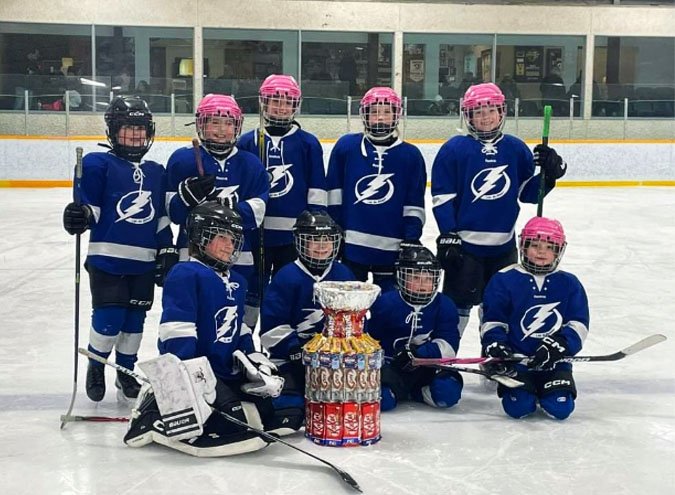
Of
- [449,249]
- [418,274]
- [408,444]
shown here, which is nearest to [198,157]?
[418,274]

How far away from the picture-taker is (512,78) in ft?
42.6

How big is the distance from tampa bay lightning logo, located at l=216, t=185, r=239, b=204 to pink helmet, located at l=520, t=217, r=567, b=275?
950mm

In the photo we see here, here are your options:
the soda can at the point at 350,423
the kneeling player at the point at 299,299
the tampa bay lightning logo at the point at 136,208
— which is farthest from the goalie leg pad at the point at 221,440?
the tampa bay lightning logo at the point at 136,208

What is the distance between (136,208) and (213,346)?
63 cm

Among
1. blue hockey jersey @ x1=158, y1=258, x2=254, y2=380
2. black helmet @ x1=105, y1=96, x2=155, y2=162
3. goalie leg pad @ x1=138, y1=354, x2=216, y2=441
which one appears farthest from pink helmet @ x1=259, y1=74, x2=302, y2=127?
goalie leg pad @ x1=138, y1=354, x2=216, y2=441

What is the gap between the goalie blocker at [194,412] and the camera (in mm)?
2484

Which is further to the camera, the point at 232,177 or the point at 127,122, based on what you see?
the point at 232,177

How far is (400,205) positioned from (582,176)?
27.7 feet

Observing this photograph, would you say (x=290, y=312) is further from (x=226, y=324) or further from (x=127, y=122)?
(x=127, y=122)

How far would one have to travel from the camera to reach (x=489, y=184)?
335cm

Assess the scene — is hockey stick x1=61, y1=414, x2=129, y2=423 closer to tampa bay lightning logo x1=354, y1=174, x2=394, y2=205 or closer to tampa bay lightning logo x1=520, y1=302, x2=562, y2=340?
tampa bay lightning logo x1=354, y1=174, x2=394, y2=205

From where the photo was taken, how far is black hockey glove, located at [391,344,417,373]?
3055 mm

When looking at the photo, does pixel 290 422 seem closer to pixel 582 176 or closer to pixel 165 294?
pixel 165 294

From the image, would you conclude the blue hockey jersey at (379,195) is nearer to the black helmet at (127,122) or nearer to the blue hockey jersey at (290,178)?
the blue hockey jersey at (290,178)
